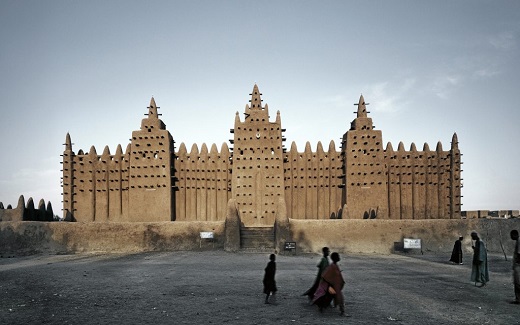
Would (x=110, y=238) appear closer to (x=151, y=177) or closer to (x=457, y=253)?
(x=151, y=177)

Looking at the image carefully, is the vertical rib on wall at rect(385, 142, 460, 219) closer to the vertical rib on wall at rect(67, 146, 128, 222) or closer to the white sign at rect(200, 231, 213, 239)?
the white sign at rect(200, 231, 213, 239)

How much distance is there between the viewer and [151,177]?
2752 cm

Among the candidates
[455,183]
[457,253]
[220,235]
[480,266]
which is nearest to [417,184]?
[455,183]

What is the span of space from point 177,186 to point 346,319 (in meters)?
22.0

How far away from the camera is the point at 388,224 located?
20500 mm

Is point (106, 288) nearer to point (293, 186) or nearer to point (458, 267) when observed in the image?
point (458, 267)

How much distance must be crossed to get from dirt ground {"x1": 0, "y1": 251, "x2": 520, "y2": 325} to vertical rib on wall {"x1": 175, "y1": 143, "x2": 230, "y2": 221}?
436 inches

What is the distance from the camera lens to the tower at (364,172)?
2678 cm

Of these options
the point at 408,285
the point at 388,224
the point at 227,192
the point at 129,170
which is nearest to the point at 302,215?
the point at 227,192

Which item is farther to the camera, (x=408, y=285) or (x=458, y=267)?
(x=458, y=267)

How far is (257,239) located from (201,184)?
8.19 meters

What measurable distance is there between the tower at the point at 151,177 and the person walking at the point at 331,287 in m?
20.3

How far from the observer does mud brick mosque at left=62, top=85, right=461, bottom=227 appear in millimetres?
27266

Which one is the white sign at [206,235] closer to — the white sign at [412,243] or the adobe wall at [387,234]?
the adobe wall at [387,234]
